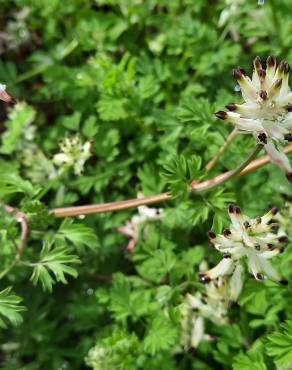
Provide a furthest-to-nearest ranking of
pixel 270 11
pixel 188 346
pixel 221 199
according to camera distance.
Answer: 1. pixel 270 11
2. pixel 188 346
3. pixel 221 199

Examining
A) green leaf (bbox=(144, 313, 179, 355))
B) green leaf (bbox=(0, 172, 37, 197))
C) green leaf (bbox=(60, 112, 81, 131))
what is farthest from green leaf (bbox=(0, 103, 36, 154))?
green leaf (bbox=(144, 313, 179, 355))

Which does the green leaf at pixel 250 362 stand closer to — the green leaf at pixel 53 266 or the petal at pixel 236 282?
the petal at pixel 236 282

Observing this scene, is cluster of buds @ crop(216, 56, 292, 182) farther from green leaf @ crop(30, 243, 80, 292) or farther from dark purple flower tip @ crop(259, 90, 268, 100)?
green leaf @ crop(30, 243, 80, 292)

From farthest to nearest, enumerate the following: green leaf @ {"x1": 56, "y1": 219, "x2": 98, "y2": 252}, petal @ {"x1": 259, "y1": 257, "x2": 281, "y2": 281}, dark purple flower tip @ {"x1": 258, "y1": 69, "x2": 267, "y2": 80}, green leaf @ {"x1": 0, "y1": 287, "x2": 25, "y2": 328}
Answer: green leaf @ {"x1": 56, "y1": 219, "x2": 98, "y2": 252} → green leaf @ {"x1": 0, "y1": 287, "x2": 25, "y2": 328} → petal @ {"x1": 259, "y1": 257, "x2": 281, "y2": 281} → dark purple flower tip @ {"x1": 258, "y1": 69, "x2": 267, "y2": 80}

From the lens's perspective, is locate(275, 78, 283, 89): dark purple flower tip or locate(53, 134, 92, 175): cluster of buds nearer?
locate(275, 78, 283, 89): dark purple flower tip

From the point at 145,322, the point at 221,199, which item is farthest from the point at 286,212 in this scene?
the point at 145,322

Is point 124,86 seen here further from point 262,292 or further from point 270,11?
point 262,292
